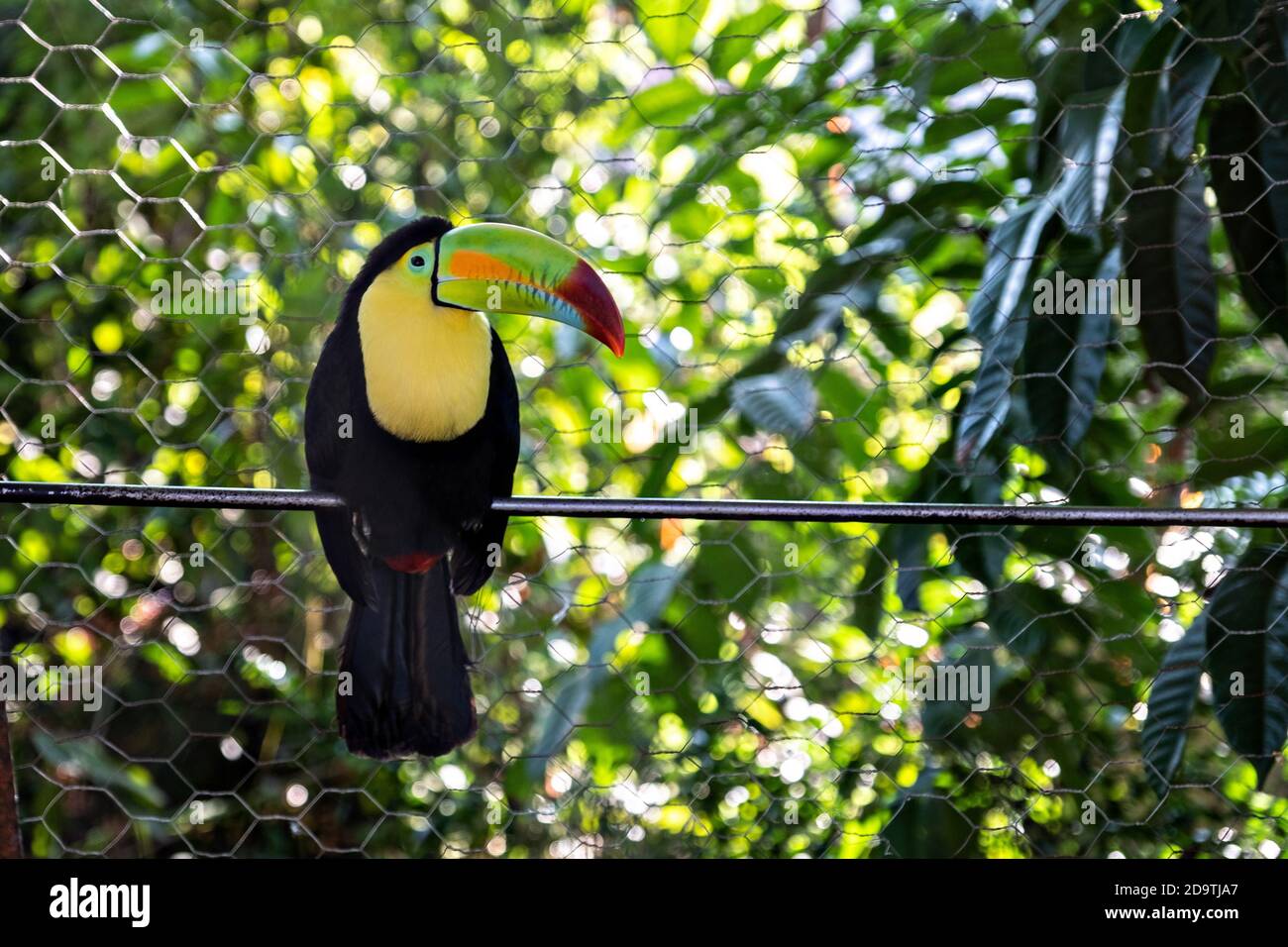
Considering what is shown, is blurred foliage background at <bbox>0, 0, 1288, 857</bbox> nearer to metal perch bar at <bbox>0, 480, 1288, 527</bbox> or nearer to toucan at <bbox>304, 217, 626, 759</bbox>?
toucan at <bbox>304, 217, 626, 759</bbox>

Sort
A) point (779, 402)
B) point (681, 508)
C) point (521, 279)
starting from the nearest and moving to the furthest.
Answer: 1. point (681, 508)
2. point (521, 279)
3. point (779, 402)

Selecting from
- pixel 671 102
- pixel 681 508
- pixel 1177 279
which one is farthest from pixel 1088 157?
pixel 681 508

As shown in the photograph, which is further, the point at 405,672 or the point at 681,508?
the point at 405,672

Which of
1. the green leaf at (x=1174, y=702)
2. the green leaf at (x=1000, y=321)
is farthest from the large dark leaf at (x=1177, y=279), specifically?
the green leaf at (x=1174, y=702)

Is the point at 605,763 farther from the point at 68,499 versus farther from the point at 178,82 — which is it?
the point at 178,82

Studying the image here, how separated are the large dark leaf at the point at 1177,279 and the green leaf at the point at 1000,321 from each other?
0.12m

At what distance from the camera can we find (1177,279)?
52.2 inches

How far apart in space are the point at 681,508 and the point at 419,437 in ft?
1.13

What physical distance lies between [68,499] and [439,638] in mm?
417

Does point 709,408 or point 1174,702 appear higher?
point 709,408

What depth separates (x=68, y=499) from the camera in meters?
1.01

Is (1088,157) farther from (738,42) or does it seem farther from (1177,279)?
(738,42)

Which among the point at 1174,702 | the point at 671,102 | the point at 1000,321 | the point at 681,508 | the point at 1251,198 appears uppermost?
the point at 671,102

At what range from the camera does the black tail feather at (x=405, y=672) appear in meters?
1.27
